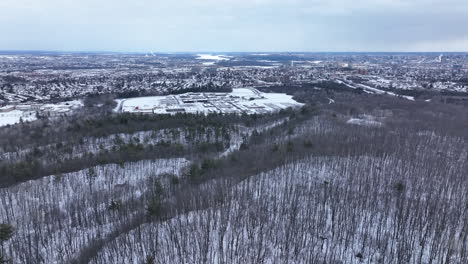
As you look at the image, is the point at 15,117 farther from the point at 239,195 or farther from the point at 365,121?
the point at 365,121

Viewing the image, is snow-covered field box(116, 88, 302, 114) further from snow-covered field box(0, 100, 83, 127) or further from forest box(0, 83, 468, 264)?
forest box(0, 83, 468, 264)

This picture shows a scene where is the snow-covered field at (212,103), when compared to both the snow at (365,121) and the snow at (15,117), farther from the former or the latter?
the snow at (365,121)

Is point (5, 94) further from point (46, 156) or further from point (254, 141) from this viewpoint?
point (254, 141)

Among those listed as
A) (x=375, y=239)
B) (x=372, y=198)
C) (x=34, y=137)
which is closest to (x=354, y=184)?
(x=372, y=198)

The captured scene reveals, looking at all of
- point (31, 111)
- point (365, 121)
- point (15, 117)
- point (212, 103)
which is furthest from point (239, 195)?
point (31, 111)

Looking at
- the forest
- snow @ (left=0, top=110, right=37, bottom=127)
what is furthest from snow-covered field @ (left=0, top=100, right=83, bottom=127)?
the forest

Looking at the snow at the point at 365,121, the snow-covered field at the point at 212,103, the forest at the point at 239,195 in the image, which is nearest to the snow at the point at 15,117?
the forest at the point at 239,195
